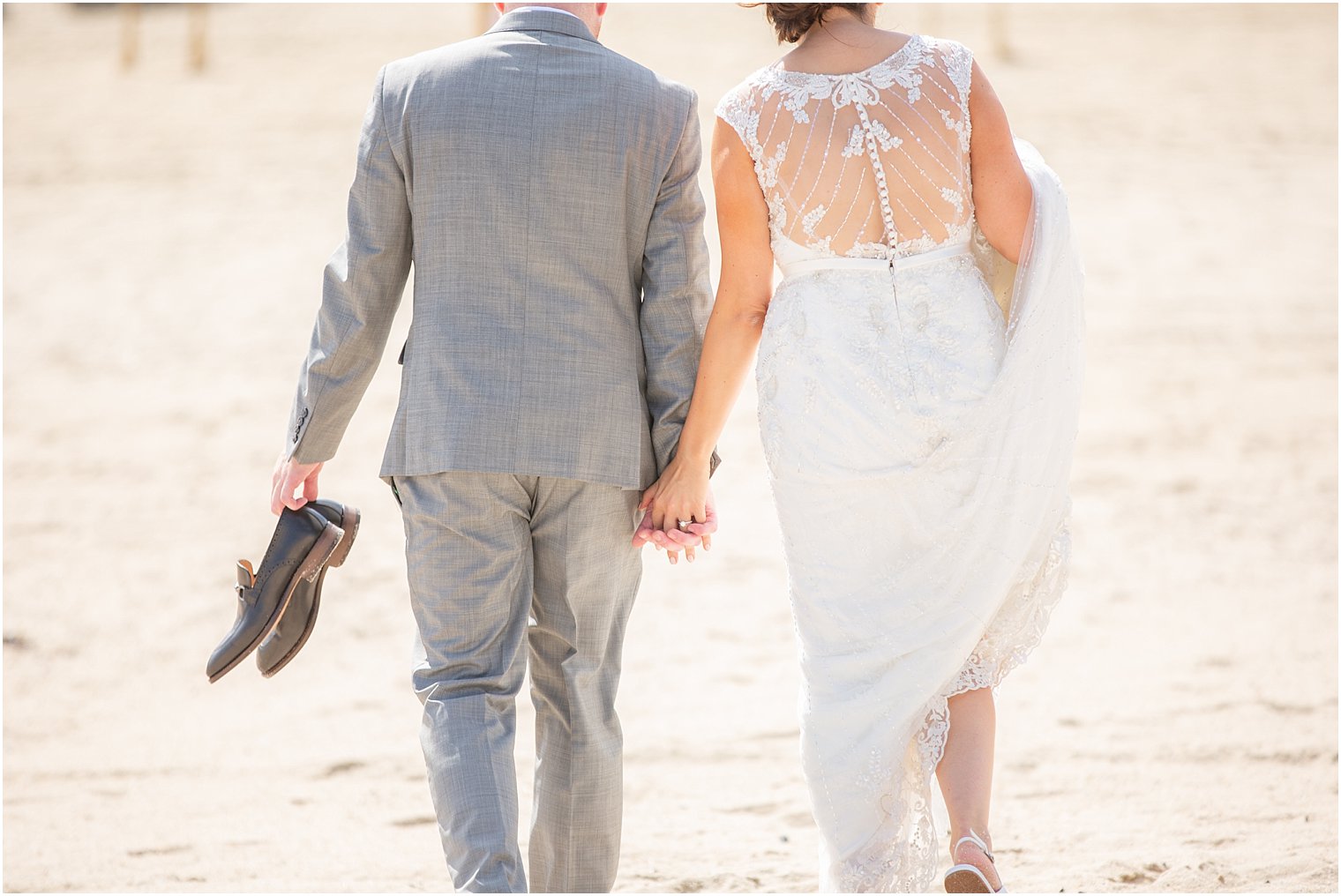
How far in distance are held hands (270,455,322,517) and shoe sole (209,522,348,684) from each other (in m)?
0.09

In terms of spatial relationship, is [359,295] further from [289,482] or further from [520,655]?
[520,655]

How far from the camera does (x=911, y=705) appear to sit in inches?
113

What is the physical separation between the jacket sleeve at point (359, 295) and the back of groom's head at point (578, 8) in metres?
0.29

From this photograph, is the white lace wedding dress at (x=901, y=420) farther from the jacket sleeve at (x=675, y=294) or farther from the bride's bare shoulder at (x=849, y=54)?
the jacket sleeve at (x=675, y=294)

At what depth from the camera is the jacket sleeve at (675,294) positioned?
9.25 ft

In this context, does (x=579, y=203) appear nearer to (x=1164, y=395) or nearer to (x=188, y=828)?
(x=188, y=828)

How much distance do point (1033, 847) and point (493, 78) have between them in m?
2.36

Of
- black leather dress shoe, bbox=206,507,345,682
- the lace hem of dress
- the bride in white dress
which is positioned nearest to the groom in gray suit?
the bride in white dress

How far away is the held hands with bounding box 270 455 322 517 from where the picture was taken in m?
3.06

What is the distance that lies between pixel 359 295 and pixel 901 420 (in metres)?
1.12

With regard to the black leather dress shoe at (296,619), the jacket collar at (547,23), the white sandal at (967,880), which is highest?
the jacket collar at (547,23)

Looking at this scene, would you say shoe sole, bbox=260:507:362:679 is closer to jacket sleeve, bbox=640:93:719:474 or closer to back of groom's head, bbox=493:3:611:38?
jacket sleeve, bbox=640:93:719:474

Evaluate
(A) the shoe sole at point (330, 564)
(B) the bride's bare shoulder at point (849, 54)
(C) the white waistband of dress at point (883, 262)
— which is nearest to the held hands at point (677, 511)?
(C) the white waistband of dress at point (883, 262)

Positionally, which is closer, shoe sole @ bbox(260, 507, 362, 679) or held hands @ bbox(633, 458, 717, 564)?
held hands @ bbox(633, 458, 717, 564)
